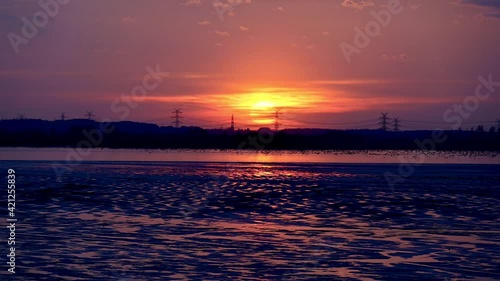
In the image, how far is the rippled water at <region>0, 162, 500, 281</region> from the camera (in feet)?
47.7

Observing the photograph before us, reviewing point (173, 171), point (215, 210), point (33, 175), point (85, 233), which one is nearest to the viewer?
point (85, 233)

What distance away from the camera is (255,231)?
19.6 m

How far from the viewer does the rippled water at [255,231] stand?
47.7 ft

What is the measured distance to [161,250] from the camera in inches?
651

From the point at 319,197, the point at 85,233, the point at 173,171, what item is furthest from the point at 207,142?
the point at 85,233

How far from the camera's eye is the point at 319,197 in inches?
1137

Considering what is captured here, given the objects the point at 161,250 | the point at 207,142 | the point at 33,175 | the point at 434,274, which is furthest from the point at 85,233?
the point at 207,142

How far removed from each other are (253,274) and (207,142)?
11379 centimetres

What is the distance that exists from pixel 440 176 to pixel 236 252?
2832 cm

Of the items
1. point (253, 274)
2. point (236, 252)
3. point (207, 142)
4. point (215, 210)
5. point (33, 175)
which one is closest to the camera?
point (253, 274)

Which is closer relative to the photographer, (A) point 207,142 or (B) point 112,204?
(B) point 112,204

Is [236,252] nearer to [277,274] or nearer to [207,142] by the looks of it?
[277,274]

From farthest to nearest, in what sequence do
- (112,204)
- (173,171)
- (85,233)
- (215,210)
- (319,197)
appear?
(173,171)
(319,197)
(112,204)
(215,210)
(85,233)

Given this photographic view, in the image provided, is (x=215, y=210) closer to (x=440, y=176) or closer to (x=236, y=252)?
(x=236, y=252)
